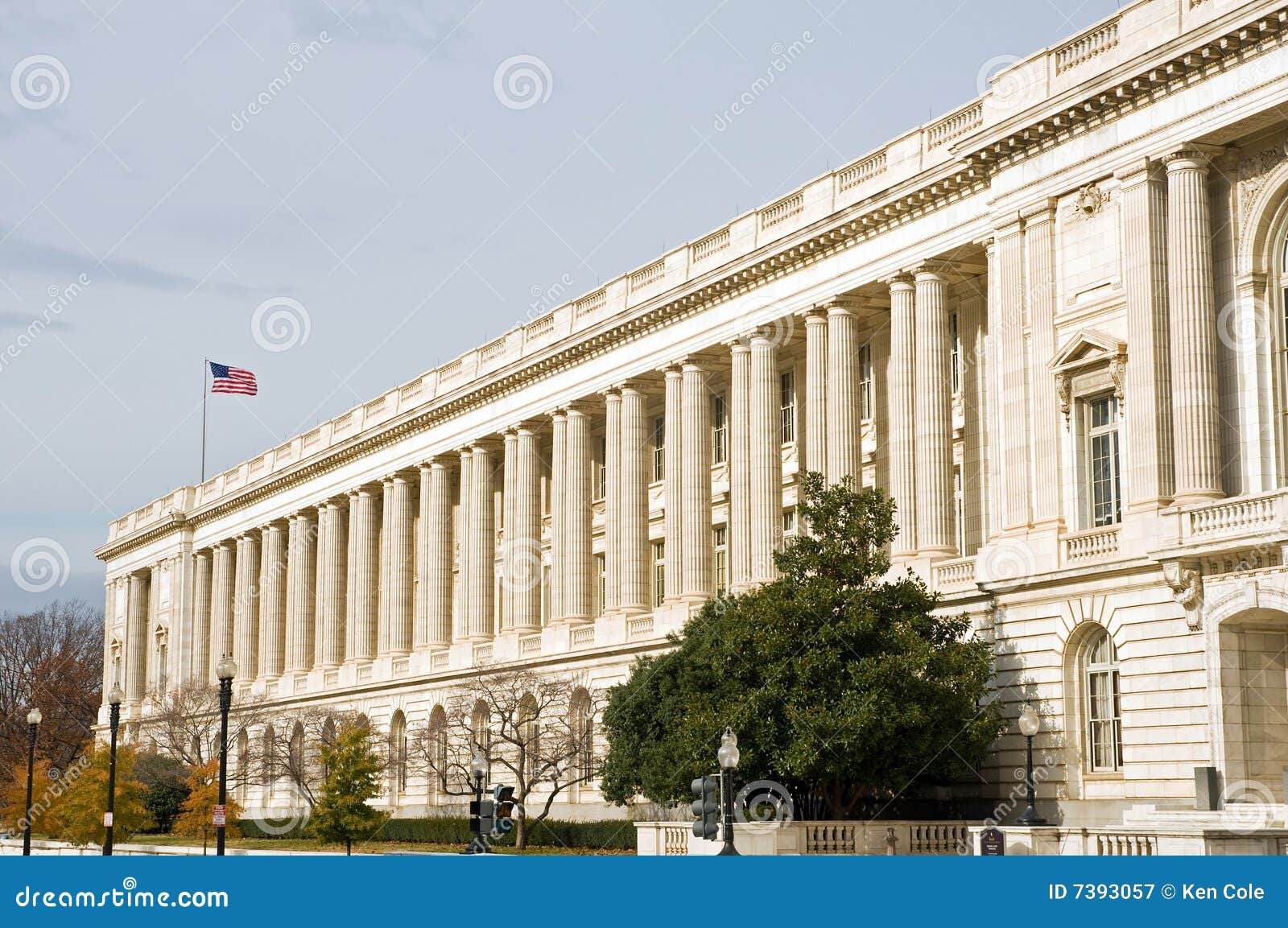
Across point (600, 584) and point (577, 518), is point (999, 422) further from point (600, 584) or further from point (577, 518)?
point (600, 584)

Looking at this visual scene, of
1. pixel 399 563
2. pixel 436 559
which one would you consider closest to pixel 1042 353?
pixel 436 559

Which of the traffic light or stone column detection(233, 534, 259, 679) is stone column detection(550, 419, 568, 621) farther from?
the traffic light

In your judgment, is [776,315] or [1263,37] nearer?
[1263,37]

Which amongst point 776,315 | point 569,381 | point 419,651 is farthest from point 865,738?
point 419,651

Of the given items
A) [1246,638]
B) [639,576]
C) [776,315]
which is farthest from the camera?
[639,576]

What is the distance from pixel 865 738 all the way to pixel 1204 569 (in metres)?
8.47

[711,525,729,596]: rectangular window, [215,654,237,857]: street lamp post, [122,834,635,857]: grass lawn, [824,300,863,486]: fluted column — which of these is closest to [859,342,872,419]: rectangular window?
[824,300,863,486]: fluted column

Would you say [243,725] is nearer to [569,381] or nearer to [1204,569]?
[569,381]

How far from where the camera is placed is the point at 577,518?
234ft

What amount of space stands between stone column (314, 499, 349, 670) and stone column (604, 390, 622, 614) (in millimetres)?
27227

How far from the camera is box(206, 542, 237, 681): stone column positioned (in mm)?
107062

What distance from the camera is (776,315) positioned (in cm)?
5825

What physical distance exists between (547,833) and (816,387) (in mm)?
18285

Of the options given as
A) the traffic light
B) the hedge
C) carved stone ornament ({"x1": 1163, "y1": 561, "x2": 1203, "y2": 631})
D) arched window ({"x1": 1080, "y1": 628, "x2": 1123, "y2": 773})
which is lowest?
the hedge
